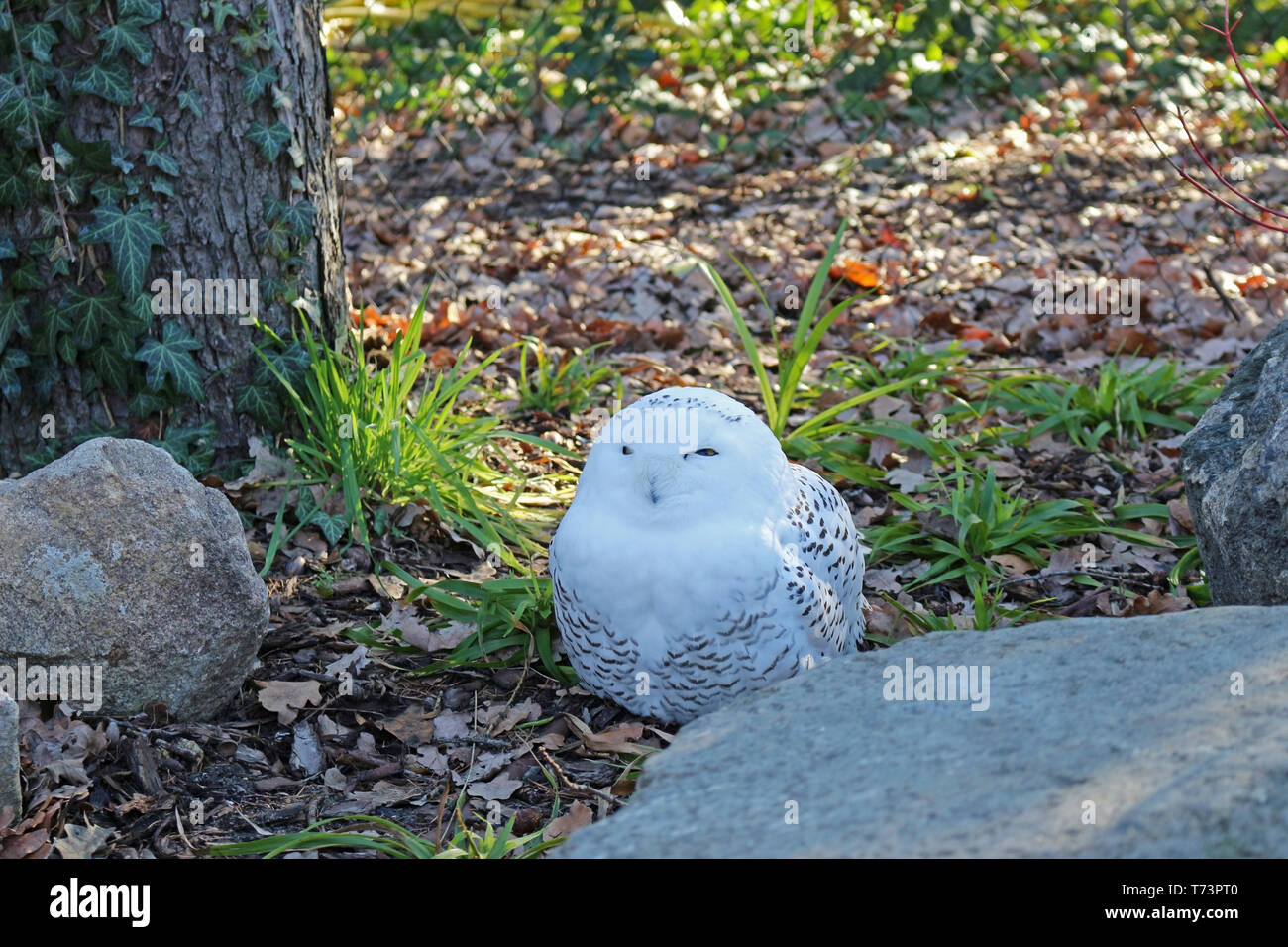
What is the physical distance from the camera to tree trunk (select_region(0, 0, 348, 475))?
11.1ft

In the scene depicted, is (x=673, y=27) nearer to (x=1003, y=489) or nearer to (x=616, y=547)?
(x=1003, y=489)

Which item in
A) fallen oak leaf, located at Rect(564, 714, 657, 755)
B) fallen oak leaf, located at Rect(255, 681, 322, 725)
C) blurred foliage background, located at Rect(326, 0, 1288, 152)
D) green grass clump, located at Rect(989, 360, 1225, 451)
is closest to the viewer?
fallen oak leaf, located at Rect(564, 714, 657, 755)

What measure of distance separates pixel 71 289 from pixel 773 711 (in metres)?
2.38

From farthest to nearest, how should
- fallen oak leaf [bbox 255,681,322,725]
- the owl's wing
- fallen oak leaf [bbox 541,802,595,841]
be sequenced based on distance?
fallen oak leaf [bbox 255,681,322,725], the owl's wing, fallen oak leaf [bbox 541,802,595,841]

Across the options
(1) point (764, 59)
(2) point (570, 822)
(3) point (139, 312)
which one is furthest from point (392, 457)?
(1) point (764, 59)

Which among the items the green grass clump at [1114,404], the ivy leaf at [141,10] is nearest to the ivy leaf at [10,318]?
the ivy leaf at [141,10]

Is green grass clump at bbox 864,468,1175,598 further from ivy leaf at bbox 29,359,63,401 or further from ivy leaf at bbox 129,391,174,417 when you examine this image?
ivy leaf at bbox 29,359,63,401

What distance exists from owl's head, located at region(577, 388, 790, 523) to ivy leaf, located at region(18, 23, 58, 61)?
1.92 metres

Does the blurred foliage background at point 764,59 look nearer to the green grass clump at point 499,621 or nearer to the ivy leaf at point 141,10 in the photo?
the ivy leaf at point 141,10

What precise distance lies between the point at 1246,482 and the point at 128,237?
288 cm

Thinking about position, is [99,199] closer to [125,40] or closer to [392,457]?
[125,40]

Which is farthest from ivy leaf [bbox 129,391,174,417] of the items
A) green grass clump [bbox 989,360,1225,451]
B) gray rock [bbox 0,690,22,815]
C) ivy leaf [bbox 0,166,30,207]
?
green grass clump [bbox 989,360,1225,451]

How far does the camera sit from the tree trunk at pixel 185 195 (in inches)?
134

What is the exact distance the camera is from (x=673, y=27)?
7.44 metres
